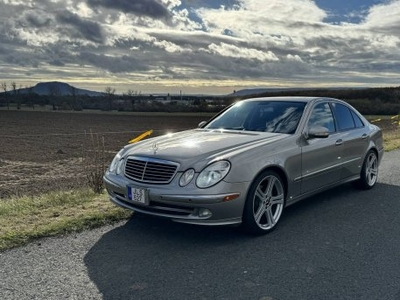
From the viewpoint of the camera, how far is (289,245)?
4.20 metres

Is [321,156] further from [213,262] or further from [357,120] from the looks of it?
[213,262]

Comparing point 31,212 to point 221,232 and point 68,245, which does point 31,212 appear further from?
point 221,232

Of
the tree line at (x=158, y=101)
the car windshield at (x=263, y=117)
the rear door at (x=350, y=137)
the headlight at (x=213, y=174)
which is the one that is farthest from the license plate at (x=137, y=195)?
the tree line at (x=158, y=101)

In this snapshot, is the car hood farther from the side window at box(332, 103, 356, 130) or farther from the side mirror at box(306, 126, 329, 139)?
the side window at box(332, 103, 356, 130)

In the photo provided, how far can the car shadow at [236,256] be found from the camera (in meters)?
3.24

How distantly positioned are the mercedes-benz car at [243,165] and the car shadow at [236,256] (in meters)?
0.30

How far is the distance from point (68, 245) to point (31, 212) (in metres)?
1.52

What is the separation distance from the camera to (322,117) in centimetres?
575

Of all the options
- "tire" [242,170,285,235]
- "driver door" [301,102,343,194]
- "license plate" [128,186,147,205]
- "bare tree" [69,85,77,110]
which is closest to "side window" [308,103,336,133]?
"driver door" [301,102,343,194]

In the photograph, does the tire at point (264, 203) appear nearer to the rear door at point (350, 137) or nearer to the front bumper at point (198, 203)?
the front bumper at point (198, 203)

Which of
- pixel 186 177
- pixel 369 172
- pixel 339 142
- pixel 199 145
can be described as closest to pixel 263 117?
pixel 339 142

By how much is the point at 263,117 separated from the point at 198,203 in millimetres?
2069

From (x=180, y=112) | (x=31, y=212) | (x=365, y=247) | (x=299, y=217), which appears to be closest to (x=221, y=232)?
(x=299, y=217)

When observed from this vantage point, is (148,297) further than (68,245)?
No
